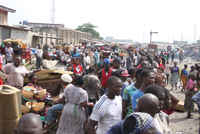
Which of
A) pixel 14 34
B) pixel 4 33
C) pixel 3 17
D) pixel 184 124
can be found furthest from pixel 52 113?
pixel 3 17

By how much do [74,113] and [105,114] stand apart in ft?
2.17

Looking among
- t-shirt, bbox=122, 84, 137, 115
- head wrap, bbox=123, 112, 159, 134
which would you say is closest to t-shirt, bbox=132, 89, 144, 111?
t-shirt, bbox=122, 84, 137, 115

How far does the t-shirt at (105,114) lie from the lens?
3.27 metres

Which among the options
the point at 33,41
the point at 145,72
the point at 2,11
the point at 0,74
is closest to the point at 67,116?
the point at 145,72

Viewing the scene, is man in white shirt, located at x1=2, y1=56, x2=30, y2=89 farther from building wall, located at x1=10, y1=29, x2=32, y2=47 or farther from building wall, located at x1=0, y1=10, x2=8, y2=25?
building wall, located at x1=0, y1=10, x2=8, y2=25

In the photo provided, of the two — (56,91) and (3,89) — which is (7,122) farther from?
(56,91)

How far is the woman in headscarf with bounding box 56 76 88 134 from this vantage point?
3793 mm

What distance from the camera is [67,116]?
3.79m

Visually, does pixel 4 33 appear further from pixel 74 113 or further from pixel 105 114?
pixel 105 114

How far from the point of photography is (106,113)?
10.8 feet

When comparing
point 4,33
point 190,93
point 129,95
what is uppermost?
point 4,33

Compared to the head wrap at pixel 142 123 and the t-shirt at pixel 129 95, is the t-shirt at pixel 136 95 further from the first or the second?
the head wrap at pixel 142 123

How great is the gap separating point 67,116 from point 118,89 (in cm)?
84

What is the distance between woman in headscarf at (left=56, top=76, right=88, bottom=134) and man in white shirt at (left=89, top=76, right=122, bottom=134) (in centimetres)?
50
